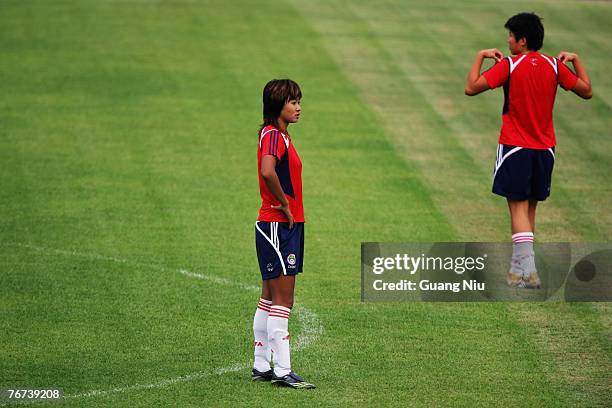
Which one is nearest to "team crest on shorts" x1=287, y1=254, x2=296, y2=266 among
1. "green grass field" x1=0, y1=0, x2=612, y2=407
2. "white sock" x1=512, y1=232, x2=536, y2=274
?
"green grass field" x1=0, y1=0, x2=612, y2=407

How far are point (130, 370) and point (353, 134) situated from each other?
32.5ft

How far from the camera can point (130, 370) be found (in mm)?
9875

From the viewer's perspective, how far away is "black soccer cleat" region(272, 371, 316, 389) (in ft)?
30.9

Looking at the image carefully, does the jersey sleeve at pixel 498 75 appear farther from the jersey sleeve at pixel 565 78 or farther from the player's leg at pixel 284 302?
the player's leg at pixel 284 302

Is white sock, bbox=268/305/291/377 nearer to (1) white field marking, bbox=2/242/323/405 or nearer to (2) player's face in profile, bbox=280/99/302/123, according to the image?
(1) white field marking, bbox=2/242/323/405

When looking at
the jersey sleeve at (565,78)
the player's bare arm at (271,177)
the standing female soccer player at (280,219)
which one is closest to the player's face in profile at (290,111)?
the standing female soccer player at (280,219)

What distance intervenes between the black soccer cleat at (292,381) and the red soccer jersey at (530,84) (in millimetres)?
3222

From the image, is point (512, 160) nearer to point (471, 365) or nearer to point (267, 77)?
point (471, 365)

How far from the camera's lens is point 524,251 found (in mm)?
11328

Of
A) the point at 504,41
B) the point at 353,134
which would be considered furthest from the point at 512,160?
the point at 504,41

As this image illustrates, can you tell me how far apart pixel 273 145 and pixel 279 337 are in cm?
151

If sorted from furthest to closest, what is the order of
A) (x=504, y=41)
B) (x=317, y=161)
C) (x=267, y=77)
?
(x=504, y=41)
(x=267, y=77)
(x=317, y=161)

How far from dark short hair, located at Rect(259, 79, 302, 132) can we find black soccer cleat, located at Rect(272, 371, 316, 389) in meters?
1.99

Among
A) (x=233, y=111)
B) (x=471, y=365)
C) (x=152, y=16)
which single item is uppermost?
(x=152, y=16)
